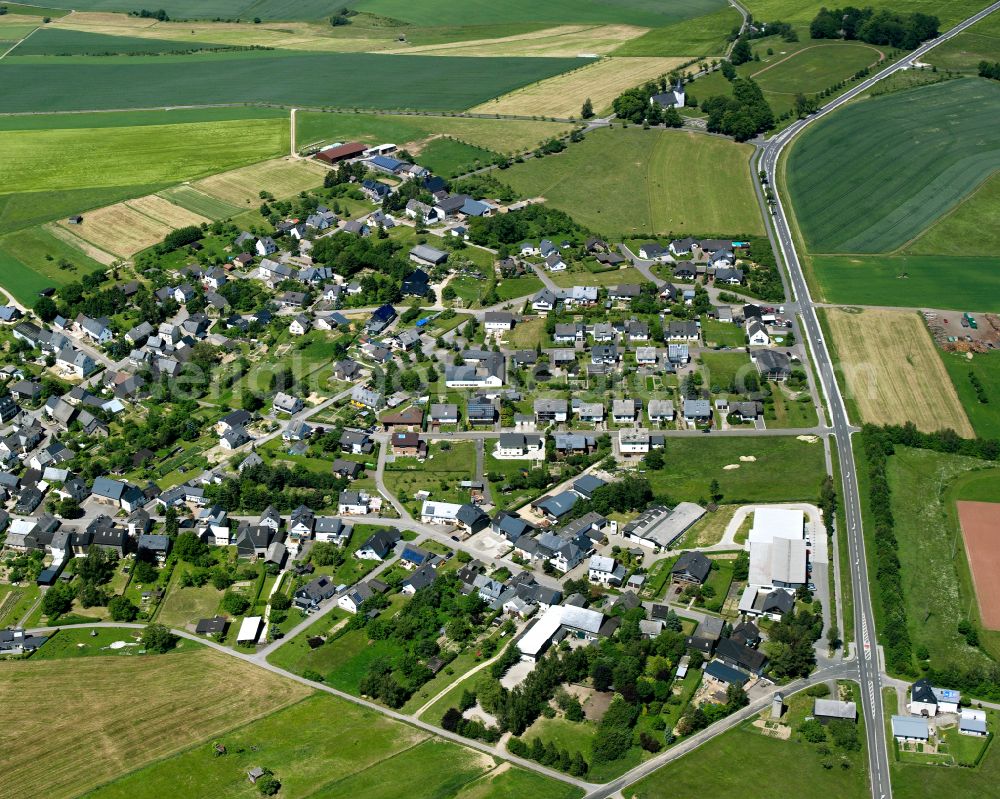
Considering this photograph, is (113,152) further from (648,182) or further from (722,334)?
(722,334)

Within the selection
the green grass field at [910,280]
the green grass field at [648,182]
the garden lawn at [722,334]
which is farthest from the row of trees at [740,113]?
the garden lawn at [722,334]

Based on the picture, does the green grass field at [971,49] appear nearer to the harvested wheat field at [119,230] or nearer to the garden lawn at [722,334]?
the garden lawn at [722,334]

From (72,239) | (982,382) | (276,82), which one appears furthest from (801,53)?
(72,239)

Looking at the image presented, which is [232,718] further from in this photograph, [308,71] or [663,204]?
[308,71]

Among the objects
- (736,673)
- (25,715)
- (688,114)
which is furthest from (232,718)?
(688,114)

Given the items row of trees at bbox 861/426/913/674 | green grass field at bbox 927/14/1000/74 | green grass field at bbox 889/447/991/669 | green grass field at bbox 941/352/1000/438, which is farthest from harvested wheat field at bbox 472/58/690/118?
green grass field at bbox 889/447/991/669
